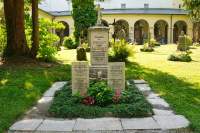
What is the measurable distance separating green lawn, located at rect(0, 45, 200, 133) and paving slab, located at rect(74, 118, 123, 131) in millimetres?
1358

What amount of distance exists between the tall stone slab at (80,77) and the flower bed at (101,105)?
0.24 meters

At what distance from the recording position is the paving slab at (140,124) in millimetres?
8352

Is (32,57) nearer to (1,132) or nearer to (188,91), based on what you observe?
(188,91)

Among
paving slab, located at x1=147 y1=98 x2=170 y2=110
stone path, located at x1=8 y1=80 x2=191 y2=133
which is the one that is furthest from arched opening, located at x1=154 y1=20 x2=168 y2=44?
stone path, located at x1=8 y1=80 x2=191 y2=133

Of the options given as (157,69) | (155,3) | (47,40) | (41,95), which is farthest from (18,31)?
(155,3)

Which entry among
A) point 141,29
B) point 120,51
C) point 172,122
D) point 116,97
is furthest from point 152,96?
point 141,29

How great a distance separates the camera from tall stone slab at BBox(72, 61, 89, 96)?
10750 millimetres

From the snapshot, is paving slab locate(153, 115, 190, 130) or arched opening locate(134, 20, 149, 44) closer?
paving slab locate(153, 115, 190, 130)

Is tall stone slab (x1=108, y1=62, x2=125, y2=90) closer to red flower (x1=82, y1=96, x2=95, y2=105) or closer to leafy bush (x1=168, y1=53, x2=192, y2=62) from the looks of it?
red flower (x1=82, y1=96, x2=95, y2=105)

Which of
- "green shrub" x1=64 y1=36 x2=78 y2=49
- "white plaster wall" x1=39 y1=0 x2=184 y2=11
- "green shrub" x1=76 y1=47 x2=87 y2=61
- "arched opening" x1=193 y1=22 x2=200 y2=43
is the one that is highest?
"white plaster wall" x1=39 y1=0 x2=184 y2=11

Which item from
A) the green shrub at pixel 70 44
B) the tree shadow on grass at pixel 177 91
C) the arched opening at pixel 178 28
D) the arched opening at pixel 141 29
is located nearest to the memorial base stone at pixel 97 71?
the tree shadow on grass at pixel 177 91

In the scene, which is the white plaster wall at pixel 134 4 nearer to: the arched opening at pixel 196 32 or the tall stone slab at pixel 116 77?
the arched opening at pixel 196 32

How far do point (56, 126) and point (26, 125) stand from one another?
23.3 inches

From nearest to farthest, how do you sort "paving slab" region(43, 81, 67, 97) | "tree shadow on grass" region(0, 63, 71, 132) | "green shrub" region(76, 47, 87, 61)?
"tree shadow on grass" region(0, 63, 71, 132)
"paving slab" region(43, 81, 67, 97)
"green shrub" region(76, 47, 87, 61)
